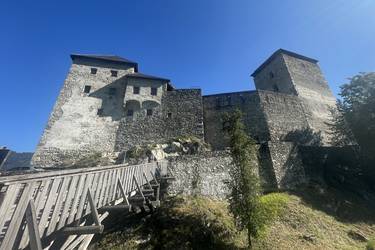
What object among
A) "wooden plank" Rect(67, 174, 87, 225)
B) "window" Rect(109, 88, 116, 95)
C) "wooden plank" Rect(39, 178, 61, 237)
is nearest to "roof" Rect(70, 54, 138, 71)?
"window" Rect(109, 88, 116, 95)

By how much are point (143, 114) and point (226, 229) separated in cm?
1482

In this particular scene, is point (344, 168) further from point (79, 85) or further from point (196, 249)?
point (79, 85)

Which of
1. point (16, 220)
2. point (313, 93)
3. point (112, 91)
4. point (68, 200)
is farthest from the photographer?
point (313, 93)

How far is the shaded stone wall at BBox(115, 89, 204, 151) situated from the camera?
68.7 feet

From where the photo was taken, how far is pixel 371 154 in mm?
17250

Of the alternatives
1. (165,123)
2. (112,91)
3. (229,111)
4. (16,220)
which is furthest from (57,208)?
(112,91)

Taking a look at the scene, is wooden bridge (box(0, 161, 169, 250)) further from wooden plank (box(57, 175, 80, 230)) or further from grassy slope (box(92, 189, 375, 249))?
grassy slope (box(92, 189, 375, 249))

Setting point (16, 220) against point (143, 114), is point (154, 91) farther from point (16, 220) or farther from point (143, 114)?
point (16, 220)

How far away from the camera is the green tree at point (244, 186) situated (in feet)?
31.9

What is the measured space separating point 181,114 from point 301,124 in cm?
1259

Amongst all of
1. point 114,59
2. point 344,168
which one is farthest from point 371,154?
point 114,59

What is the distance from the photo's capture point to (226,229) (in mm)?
10578

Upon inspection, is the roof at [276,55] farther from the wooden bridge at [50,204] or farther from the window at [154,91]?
the wooden bridge at [50,204]

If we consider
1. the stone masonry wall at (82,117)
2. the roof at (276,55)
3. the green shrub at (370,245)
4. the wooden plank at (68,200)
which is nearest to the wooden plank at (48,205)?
the wooden plank at (68,200)
